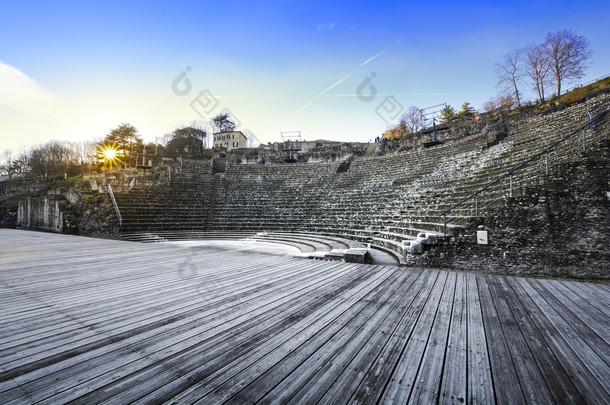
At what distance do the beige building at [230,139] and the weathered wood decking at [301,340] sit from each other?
50.6 metres

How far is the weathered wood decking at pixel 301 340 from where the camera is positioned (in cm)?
166

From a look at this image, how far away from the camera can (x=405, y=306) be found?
321cm

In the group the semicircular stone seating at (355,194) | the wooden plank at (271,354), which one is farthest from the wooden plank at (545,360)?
the semicircular stone seating at (355,194)

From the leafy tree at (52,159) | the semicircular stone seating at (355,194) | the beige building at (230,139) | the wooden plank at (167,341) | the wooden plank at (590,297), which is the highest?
the beige building at (230,139)

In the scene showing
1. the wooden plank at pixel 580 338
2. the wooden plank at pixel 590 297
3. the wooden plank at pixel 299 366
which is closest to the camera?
the wooden plank at pixel 299 366

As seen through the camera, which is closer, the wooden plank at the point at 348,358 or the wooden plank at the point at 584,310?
the wooden plank at the point at 348,358

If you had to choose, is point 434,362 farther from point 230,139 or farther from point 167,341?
point 230,139

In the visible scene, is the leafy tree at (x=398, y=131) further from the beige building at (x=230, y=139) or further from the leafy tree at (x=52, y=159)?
the leafy tree at (x=52, y=159)

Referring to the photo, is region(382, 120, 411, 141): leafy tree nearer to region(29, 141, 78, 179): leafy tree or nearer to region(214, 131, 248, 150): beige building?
region(214, 131, 248, 150): beige building

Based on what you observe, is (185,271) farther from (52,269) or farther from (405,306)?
(405,306)

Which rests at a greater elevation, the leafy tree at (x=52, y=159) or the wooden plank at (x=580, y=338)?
the leafy tree at (x=52, y=159)

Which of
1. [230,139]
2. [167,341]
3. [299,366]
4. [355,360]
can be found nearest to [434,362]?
[355,360]

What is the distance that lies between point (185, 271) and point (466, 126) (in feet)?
70.7

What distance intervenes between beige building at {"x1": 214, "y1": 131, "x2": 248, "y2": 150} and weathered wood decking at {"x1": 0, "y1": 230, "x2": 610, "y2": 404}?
166 ft
